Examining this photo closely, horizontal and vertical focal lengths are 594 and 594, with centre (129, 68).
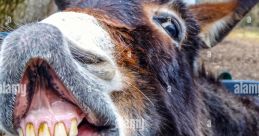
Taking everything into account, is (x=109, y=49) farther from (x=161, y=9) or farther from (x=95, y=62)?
(x=161, y=9)

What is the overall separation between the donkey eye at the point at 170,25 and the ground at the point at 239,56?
5.65m

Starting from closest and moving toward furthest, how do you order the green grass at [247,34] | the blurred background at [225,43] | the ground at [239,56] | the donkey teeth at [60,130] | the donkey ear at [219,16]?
the donkey teeth at [60,130] < the donkey ear at [219,16] < the blurred background at [225,43] < the ground at [239,56] < the green grass at [247,34]

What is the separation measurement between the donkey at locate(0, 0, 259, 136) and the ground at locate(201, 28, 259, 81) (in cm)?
549

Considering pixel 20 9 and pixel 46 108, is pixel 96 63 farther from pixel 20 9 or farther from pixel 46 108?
pixel 20 9

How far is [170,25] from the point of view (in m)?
2.86

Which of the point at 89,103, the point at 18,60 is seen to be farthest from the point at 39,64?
the point at 89,103

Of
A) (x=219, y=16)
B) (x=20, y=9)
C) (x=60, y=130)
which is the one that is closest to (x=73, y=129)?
(x=60, y=130)

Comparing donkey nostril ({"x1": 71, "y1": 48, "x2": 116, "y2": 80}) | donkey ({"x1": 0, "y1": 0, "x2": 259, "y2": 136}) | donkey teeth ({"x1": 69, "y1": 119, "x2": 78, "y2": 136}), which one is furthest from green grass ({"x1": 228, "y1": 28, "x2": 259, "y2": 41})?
donkey teeth ({"x1": 69, "y1": 119, "x2": 78, "y2": 136})

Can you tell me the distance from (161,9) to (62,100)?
3.14 ft

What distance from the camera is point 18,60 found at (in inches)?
79.7

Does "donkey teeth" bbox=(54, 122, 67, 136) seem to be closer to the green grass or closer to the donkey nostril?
the donkey nostril

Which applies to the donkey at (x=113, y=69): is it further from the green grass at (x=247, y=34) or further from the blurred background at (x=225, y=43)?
the green grass at (x=247, y=34)

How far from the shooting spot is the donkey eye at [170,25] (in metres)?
2.82

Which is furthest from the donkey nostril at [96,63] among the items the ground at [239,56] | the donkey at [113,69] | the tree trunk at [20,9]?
the ground at [239,56]
